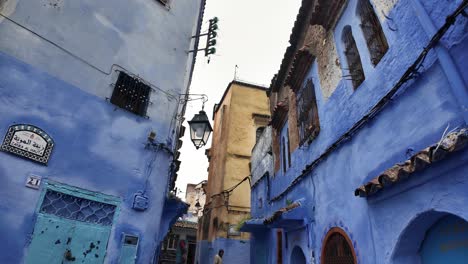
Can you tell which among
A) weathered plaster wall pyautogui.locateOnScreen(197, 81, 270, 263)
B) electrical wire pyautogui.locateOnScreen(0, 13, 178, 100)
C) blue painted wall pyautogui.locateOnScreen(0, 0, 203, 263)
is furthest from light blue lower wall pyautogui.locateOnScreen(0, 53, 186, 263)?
weathered plaster wall pyautogui.locateOnScreen(197, 81, 270, 263)

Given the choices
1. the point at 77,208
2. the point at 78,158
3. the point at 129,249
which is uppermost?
the point at 78,158

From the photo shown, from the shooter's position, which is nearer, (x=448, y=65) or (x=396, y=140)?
(x=448, y=65)

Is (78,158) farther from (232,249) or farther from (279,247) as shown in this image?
(232,249)

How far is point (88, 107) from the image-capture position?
6406mm

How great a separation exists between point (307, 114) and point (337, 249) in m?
4.14

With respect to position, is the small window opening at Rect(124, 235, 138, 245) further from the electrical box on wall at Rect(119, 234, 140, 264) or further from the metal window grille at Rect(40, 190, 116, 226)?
the metal window grille at Rect(40, 190, 116, 226)

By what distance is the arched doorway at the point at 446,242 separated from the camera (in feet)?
11.0

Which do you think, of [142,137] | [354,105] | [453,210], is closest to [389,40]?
[354,105]

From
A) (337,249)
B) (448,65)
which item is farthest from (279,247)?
(448,65)

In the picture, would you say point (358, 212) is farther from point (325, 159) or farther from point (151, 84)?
point (151, 84)

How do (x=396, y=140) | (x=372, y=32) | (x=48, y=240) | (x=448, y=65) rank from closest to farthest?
1. (x=448, y=65)
2. (x=396, y=140)
3. (x=48, y=240)
4. (x=372, y=32)

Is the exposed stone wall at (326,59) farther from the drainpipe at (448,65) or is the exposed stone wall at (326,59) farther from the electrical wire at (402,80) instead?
the drainpipe at (448,65)

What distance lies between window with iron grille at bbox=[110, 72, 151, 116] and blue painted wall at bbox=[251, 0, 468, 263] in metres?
4.92

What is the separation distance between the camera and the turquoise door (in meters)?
5.20
